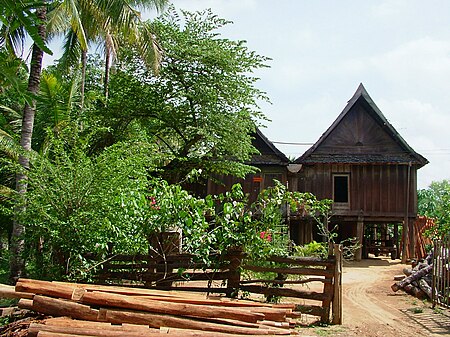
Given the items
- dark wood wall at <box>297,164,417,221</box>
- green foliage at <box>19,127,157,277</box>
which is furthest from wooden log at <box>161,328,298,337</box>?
dark wood wall at <box>297,164,417,221</box>

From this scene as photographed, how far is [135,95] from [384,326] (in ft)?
43.2

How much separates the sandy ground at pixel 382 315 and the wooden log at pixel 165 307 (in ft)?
7.49

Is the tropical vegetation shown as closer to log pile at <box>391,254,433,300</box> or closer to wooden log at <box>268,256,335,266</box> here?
wooden log at <box>268,256,335,266</box>

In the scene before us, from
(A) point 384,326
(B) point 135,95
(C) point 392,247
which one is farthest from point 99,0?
(C) point 392,247

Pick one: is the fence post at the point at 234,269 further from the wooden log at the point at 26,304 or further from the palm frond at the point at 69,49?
the palm frond at the point at 69,49

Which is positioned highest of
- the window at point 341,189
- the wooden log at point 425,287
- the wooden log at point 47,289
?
the window at point 341,189

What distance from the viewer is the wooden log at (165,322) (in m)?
5.67

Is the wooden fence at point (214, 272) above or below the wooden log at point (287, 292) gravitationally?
above

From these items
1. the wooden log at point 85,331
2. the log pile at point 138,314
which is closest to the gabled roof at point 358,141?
the log pile at point 138,314

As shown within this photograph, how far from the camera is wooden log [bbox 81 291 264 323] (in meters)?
5.82

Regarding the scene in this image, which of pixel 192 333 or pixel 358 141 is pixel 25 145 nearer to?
pixel 192 333

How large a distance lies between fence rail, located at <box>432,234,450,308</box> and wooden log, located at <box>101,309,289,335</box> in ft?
22.3

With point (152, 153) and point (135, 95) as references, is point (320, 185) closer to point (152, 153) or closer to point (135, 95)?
point (135, 95)

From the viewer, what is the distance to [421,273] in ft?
44.2
